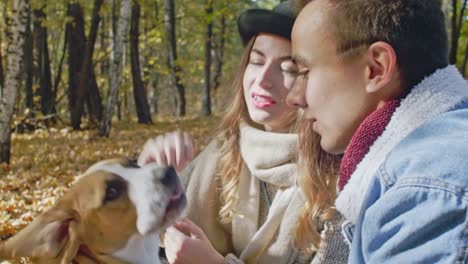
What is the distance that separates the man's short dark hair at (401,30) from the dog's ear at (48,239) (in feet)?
5.30

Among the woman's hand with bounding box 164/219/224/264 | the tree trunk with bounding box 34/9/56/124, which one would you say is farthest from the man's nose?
the tree trunk with bounding box 34/9/56/124

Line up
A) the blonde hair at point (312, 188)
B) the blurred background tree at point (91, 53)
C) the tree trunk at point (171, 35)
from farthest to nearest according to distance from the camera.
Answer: the tree trunk at point (171, 35) < the blurred background tree at point (91, 53) < the blonde hair at point (312, 188)

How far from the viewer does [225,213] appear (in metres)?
3.34

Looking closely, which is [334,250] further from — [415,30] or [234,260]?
[415,30]

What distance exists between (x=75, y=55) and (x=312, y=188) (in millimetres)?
16271

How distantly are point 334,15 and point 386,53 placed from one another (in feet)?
0.73

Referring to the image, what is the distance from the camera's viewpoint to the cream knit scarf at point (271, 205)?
10.4 feet

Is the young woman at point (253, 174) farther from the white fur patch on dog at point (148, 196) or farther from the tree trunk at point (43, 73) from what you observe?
the tree trunk at point (43, 73)

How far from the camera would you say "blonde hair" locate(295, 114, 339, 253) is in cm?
301

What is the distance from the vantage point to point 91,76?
19.0 metres

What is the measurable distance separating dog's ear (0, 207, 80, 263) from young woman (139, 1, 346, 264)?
67 centimetres

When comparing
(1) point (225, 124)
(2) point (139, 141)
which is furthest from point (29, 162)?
(1) point (225, 124)

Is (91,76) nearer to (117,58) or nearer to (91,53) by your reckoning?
(91,53)

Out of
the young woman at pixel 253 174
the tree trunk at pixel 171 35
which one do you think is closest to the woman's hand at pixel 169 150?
the young woman at pixel 253 174
